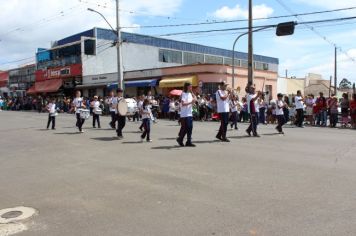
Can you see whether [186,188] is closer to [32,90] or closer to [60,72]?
[60,72]

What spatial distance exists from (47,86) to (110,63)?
357 inches

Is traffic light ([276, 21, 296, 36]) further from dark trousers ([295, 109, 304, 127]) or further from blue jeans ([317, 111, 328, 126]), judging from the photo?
dark trousers ([295, 109, 304, 127])

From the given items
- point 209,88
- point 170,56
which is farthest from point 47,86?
point 209,88

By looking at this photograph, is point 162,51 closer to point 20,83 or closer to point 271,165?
point 20,83

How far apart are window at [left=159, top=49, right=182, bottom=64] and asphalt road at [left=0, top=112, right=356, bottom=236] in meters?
45.7

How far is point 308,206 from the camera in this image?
6.18 m

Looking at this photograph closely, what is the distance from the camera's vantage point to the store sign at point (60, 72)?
5166 cm

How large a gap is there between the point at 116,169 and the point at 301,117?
43.4 feet

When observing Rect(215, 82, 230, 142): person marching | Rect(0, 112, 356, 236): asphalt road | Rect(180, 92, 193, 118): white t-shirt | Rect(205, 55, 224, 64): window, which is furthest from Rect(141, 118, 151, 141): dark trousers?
Rect(205, 55, 224, 64): window

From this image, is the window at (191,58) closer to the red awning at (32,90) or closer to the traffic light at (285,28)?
the red awning at (32,90)

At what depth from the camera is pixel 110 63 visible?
54000 millimetres

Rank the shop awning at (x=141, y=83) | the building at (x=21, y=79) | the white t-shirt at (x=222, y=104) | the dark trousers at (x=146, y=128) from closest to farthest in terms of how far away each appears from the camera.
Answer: the white t-shirt at (x=222, y=104), the dark trousers at (x=146, y=128), the shop awning at (x=141, y=83), the building at (x=21, y=79)

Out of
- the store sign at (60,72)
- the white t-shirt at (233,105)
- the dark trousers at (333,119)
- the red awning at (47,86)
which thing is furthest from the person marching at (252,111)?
the red awning at (47,86)

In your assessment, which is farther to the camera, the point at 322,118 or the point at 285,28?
the point at 285,28
